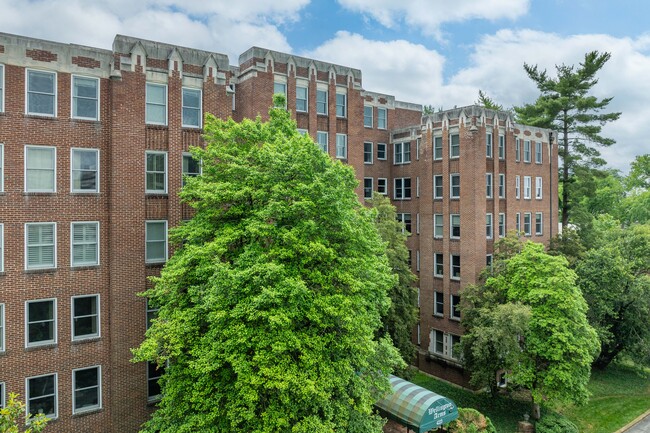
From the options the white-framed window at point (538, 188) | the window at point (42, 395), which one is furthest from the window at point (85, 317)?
the white-framed window at point (538, 188)

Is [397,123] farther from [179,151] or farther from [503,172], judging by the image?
[179,151]

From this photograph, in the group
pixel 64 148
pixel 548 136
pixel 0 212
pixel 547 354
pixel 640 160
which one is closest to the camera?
pixel 0 212

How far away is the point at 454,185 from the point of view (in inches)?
1367

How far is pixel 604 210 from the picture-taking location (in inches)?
2788

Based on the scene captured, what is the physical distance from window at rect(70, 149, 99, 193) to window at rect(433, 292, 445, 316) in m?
25.7

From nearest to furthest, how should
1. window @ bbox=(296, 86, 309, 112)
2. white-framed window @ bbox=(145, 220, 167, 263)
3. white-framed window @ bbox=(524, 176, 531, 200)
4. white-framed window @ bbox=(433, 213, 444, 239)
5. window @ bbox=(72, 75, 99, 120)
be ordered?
1. window @ bbox=(72, 75, 99, 120)
2. white-framed window @ bbox=(145, 220, 167, 263)
3. window @ bbox=(296, 86, 309, 112)
4. white-framed window @ bbox=(433, 213, 444, 239)
5. white-framed window @ bbox=(524, 176, 531, 200)

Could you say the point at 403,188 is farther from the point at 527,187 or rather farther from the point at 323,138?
the point at 323,138

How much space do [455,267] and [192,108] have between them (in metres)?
22.3

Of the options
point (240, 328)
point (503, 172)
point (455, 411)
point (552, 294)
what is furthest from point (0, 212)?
point (503, 172)

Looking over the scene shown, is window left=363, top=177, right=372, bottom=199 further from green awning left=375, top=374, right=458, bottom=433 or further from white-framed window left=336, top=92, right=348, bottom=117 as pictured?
green awning left=375, top=374, right=458, bottom=433

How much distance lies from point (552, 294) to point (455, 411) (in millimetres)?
8313

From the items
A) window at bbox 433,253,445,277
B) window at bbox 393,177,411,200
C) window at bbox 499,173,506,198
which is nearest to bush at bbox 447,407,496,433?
window at bbox 433,253,445,277

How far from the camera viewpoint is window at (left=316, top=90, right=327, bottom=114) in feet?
103

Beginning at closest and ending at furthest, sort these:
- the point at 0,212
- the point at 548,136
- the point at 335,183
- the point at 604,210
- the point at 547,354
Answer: the point at 335,183 → the point at 0,212 → the point at 547,354 → the point at 548,136 → the point at 604,210
